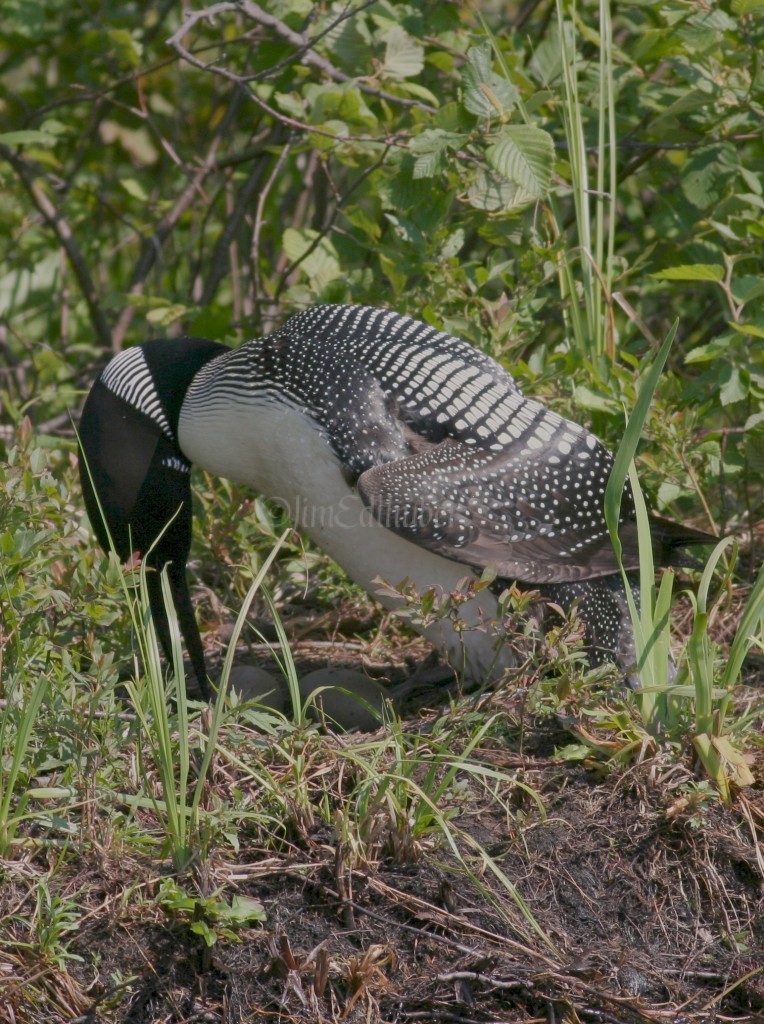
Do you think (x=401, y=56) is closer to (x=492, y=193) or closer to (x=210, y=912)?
(x=492, y=193)

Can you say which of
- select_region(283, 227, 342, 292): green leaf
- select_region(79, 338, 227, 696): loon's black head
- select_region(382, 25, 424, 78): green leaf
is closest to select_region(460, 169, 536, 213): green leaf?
select_region(382, 25, 424, 78): green leaf

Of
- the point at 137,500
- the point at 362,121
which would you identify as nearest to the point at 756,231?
the point at 362,121

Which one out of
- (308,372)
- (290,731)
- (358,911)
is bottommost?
(358,911)

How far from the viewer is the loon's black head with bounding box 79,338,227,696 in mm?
3047

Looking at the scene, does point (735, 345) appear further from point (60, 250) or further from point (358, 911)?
point (60, 250)

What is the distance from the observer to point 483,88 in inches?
129

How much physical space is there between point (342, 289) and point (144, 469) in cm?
115

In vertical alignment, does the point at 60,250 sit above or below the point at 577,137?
Answer: below

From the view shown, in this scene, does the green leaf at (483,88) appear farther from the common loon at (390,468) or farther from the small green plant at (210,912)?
the small green plant at (210,912)

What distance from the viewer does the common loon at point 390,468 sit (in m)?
2.94

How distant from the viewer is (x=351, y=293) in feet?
12.9

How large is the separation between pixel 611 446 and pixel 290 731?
1.58 metres

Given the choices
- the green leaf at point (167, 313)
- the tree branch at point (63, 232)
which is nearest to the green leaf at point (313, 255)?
the green leaf at point (167, 313)

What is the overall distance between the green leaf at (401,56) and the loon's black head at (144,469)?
1151mm
